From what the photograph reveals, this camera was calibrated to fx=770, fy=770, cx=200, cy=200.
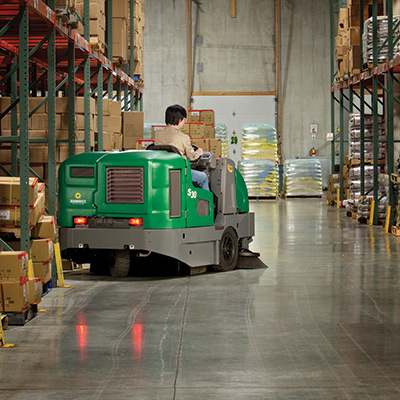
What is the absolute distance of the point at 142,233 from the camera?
7973 mm

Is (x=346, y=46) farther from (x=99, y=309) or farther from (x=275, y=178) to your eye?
(x=99, y=309)

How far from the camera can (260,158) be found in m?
26.7

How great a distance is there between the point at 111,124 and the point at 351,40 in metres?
7.72

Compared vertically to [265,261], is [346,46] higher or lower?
higher

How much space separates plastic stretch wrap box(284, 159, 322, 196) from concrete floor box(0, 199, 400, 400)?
17.5 meters

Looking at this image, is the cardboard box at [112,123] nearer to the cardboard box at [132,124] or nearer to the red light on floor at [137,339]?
the cardboard box at [132,124]

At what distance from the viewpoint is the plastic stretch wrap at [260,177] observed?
84.9 ft

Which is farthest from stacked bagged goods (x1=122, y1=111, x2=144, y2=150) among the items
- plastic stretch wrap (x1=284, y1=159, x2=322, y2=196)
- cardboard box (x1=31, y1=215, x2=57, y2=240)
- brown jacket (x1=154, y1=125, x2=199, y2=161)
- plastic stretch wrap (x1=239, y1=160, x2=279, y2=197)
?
plastic stretch wrap (x1=284, y1=159, x2=322, y2=196)

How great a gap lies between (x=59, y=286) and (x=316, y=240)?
18.9 feet

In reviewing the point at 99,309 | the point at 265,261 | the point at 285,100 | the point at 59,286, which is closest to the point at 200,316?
the point at 99,309

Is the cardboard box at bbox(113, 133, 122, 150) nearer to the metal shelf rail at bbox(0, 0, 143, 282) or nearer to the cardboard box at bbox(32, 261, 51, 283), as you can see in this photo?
the metal shelf rail at bbox(0, 0, 143, 282)

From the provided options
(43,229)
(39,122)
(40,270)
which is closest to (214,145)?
(39,122)

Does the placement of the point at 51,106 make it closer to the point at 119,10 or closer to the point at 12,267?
the point at 12,267

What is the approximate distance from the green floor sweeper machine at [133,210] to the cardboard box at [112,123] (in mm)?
3528
